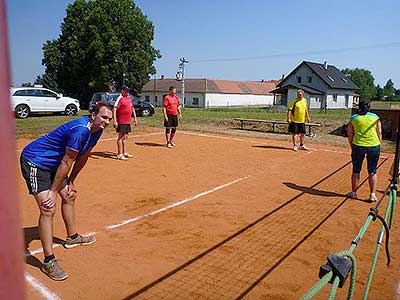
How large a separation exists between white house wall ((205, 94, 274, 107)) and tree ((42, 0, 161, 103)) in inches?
805

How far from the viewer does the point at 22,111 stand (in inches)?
799

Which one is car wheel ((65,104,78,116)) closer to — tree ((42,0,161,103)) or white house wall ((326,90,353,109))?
tree ((42,0,161,103))

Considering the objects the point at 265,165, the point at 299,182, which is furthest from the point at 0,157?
the point at 265,165

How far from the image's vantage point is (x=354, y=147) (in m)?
6.56

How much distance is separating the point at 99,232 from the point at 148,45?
44784 mm

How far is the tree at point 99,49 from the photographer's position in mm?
42438

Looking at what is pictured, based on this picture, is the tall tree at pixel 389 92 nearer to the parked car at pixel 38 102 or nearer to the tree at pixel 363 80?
the tree at pixel 363 80

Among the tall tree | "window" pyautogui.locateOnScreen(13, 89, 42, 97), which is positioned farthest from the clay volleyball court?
the tall tree

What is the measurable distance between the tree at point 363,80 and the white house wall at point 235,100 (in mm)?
32964

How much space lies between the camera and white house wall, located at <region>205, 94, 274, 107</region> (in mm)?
65438

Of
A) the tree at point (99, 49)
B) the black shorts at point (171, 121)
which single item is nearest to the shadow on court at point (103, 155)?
the black shorts at point (171, 121)

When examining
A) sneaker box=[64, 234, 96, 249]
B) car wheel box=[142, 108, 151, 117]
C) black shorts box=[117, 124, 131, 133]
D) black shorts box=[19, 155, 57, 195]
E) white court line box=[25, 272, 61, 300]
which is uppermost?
car wheel box=[142, 108, 151, 117]

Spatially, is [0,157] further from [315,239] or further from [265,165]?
[265,165]

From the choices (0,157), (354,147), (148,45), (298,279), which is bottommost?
(298,279)
